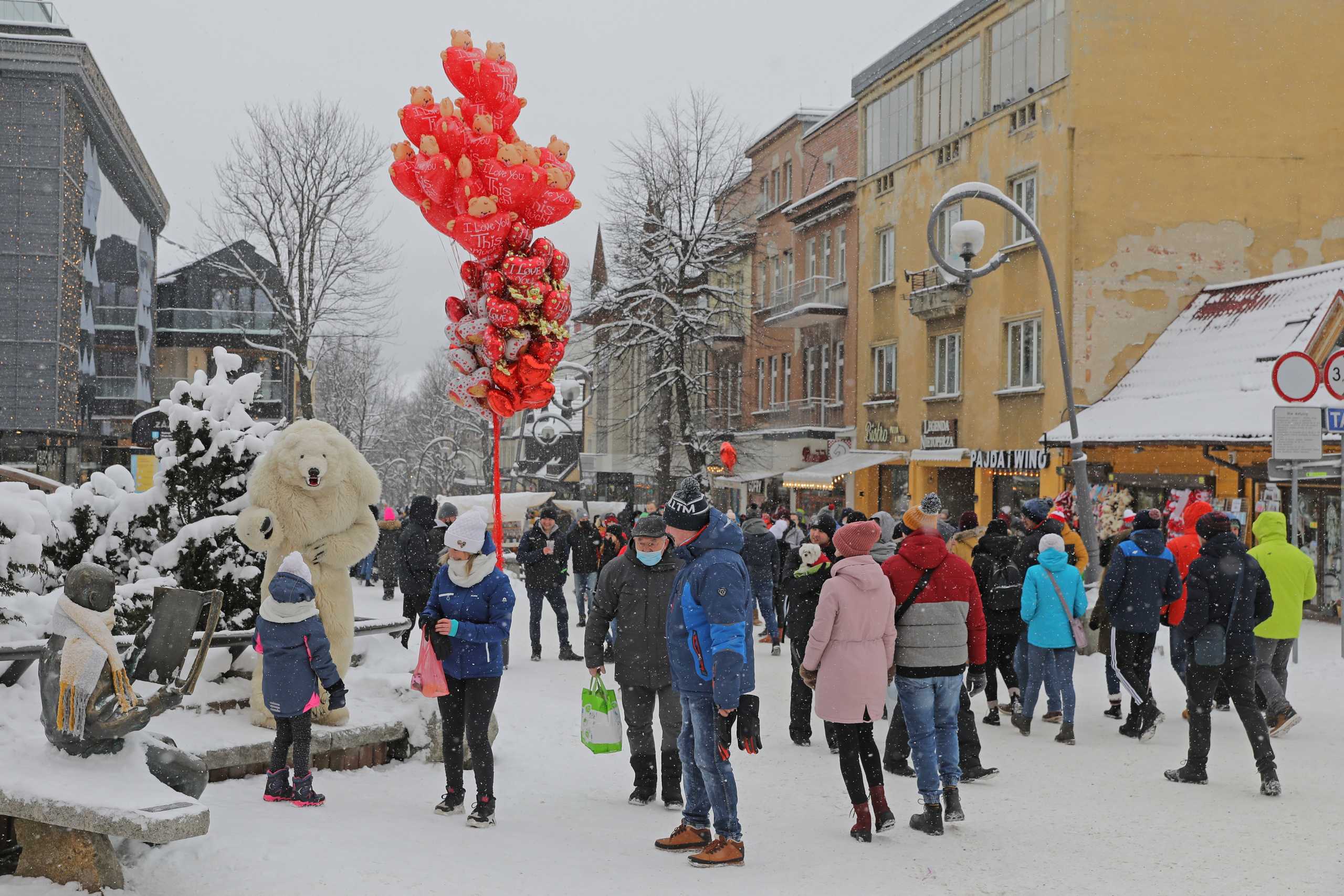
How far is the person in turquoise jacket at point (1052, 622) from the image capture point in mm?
9492

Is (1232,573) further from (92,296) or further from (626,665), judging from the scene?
(92,296)

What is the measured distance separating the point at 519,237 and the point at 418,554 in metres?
4.05

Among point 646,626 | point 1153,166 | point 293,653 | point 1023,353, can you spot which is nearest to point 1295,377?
point 646,626

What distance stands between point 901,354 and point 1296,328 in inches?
464

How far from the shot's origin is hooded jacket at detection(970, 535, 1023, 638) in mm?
9742

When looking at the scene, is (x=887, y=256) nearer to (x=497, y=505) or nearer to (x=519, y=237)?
(x=519, y=237)

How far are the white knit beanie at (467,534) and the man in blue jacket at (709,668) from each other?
1.04 meters

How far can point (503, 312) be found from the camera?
893cm

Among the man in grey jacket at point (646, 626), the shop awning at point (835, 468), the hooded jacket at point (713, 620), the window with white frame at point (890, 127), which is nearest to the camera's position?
the hooded jacket at point (713, 620)

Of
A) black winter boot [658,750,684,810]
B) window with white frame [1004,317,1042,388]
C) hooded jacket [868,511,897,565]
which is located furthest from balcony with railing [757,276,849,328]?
black winter boot [658,750,684,810]

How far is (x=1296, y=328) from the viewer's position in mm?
19375

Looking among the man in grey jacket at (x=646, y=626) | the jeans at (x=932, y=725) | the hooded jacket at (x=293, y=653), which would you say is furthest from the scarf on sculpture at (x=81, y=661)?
the jeans at (x=932, y=725)

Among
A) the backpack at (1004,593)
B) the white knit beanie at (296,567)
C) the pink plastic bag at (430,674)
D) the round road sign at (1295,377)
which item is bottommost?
the pink plastic bag at (430,674)

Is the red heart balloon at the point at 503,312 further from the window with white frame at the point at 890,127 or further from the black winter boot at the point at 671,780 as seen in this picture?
the window with white frame at the point at 890,127
